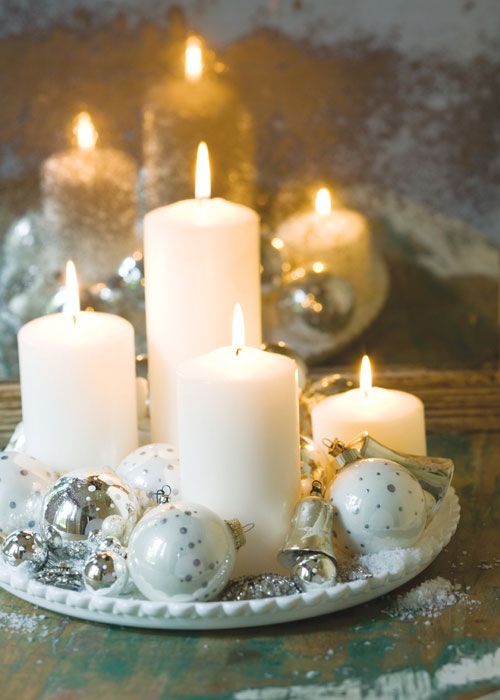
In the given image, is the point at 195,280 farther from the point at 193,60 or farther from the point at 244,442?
the point at 193,60

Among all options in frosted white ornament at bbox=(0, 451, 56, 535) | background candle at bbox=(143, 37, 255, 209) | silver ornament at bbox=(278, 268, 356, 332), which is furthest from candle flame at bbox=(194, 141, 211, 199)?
background candle at bbox=(143, 37, 255, 209)

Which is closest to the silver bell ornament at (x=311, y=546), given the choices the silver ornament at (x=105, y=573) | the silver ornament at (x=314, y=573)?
the silver ornament at (x=314, y=573)

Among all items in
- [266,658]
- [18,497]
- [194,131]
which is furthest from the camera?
[194,131]

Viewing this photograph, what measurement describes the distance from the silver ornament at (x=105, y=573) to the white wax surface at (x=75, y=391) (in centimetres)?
17

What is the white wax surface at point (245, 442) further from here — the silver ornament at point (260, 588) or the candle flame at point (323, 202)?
the candle flame at point (323, 202)

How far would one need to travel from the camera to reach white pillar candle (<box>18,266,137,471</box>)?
1.04 metres

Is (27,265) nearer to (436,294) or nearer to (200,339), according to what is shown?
(436,294)

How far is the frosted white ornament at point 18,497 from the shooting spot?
973 mm

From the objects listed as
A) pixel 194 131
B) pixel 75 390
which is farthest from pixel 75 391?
pixel 194 131

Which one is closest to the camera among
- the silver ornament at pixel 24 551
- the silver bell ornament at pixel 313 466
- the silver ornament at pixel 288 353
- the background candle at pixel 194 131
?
the silver ornament at pixel 24 551

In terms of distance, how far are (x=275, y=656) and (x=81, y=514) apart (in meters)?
0.18

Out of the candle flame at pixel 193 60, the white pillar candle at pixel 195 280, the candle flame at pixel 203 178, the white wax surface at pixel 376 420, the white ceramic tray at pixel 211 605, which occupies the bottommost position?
the white ceramic tray at pixel 211 605

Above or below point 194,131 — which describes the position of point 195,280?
below

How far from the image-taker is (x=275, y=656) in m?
0.84
